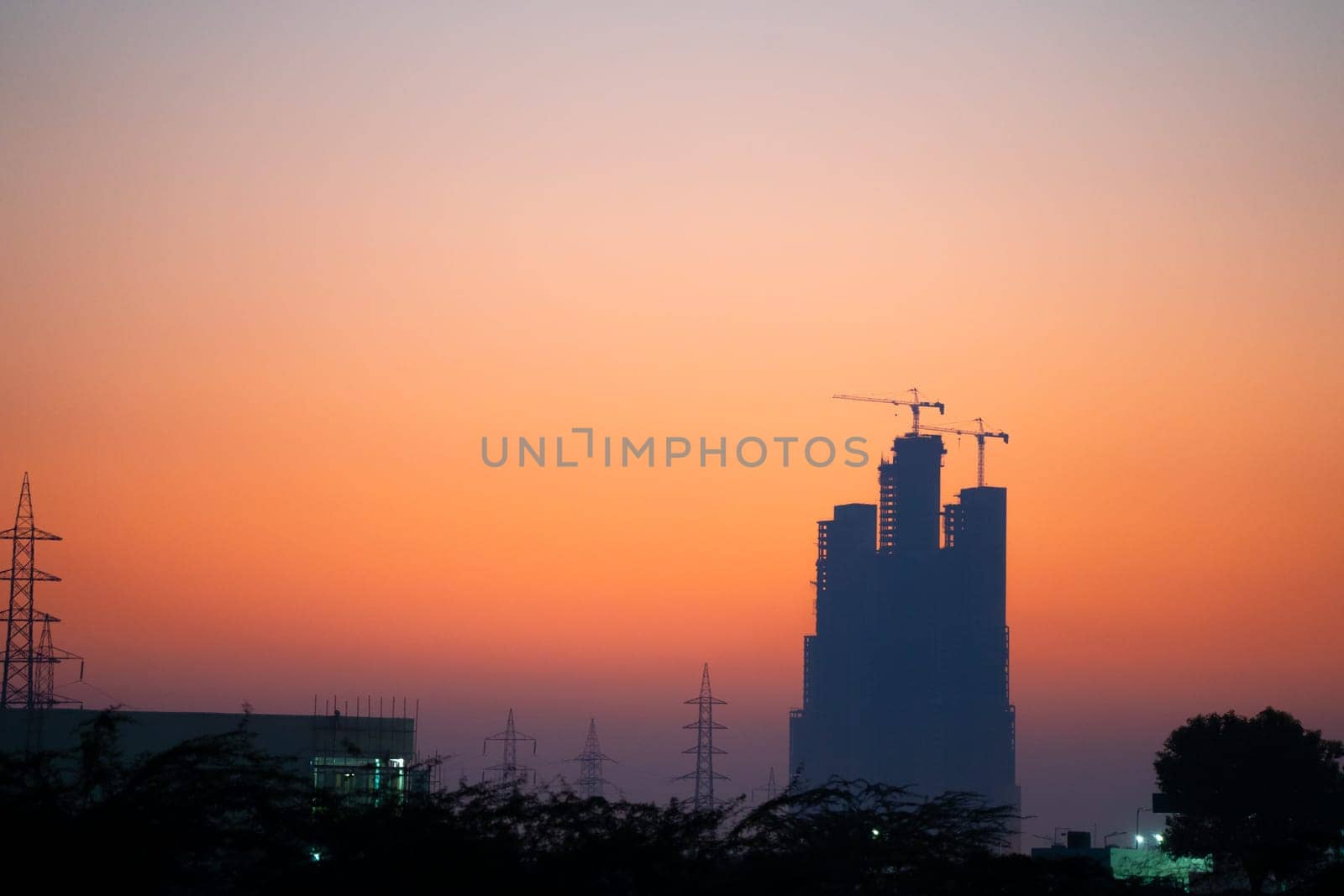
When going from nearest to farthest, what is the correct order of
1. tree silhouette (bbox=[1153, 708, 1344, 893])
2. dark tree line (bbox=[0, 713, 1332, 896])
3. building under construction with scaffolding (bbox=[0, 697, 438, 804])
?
dark tree line (bbox=[0, 713, 1332, 896]) < building under construction with scaffolding (bbox=[0, 697, 438, 804]) < tree silhouette (bbox=[1153, 708, 1344, 893])

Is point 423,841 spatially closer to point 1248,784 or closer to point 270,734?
point 270,734

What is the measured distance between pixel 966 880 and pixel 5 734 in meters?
62.8

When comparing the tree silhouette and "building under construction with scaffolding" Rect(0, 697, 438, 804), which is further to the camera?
the tree silhouette

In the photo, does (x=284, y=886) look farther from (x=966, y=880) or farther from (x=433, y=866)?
(x=966, y=880)

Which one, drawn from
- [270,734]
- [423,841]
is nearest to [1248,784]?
[270,734]

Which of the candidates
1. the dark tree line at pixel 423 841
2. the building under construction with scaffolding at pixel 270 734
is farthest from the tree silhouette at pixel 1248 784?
the dark tree line at pixel 423 841

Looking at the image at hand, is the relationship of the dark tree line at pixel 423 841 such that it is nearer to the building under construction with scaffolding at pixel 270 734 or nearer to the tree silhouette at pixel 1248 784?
the building under construction with scaffolding at pixel 270 734

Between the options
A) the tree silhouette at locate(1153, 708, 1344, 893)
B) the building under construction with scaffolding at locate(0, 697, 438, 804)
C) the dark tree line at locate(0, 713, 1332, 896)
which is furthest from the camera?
the tree silhouette at locate(1153, 708, 1344, 893)

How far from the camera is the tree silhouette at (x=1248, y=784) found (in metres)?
114

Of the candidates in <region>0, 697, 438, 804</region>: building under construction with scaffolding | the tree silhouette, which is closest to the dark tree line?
<region>0, 697, 438, 804</region>: building under construction with scaffolding

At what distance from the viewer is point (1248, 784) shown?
379 feet

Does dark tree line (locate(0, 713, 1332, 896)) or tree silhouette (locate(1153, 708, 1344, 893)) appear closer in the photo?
dark tree line (locate(0, 713, 1332, 896))

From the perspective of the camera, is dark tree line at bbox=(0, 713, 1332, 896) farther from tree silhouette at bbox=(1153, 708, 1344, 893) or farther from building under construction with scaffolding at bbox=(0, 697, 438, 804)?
tree silhouette at bbox=(1153, 708, 1344, 893)

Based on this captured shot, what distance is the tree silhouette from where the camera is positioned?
374ft
